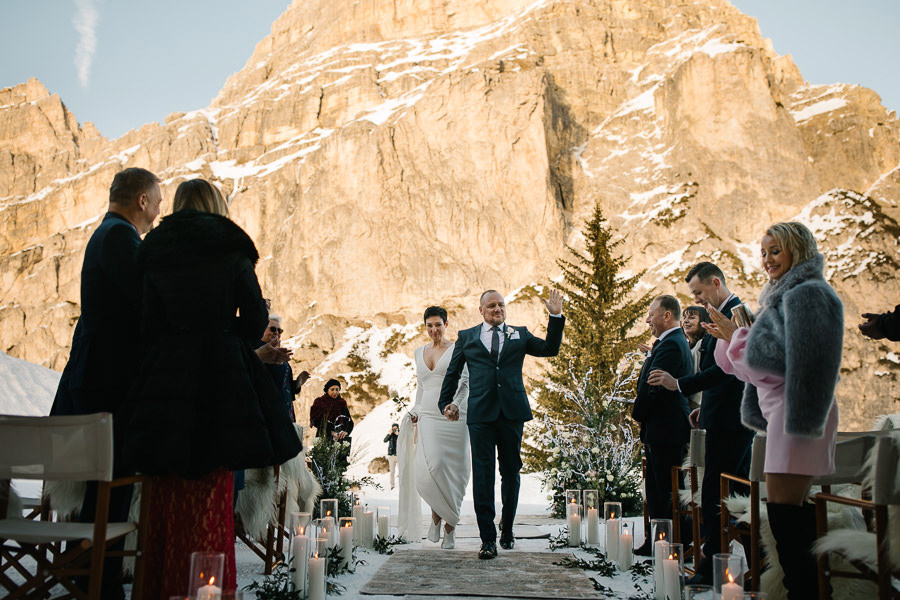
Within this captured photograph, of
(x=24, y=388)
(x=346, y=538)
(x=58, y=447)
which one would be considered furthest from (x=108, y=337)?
(x=24, y=388)

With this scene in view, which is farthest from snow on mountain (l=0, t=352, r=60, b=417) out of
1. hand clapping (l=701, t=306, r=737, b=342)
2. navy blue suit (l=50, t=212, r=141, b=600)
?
hand clapping (l=701, t=306, r=737, b=342)

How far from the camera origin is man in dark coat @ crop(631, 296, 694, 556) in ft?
16.4

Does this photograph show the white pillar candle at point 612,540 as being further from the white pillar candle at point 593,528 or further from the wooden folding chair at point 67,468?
the wooden folding chair at point 67,468

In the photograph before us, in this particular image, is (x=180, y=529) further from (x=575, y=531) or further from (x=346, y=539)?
(x=575, y=531)

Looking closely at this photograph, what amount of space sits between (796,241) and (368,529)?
4188 millimetres

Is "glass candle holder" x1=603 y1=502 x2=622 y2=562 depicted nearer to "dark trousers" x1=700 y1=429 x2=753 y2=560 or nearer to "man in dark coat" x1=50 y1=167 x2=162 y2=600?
"dark trousers" x1=700 y1=429 x2=753 y2=560

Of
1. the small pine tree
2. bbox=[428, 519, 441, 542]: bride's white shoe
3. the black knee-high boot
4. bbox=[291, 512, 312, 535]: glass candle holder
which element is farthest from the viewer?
the small pine tree

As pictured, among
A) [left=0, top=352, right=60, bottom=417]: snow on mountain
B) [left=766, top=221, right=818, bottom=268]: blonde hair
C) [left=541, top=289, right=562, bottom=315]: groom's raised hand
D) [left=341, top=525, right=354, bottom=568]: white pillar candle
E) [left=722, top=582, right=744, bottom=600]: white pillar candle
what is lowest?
[left=341, top=525, right=354, bottom=568]: white pillar candle

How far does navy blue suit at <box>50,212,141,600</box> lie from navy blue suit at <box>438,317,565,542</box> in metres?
2.98

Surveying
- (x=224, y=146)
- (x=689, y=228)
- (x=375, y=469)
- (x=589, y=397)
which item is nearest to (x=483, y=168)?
(x=689, y=228)

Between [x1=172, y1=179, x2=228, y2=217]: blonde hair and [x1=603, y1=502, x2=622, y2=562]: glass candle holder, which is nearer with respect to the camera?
[x1=172, y1=179, x2=228, y2=217]: blonde hair

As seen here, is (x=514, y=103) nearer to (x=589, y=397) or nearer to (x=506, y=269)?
(x=506, y=269)

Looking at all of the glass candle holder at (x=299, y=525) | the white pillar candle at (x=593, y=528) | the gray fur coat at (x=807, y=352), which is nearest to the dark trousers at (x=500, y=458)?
the white pillar candle at (x=593, y=528)

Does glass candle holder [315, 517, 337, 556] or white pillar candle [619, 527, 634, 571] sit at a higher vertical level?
glass candle holder [315, 517, 337, 556]
